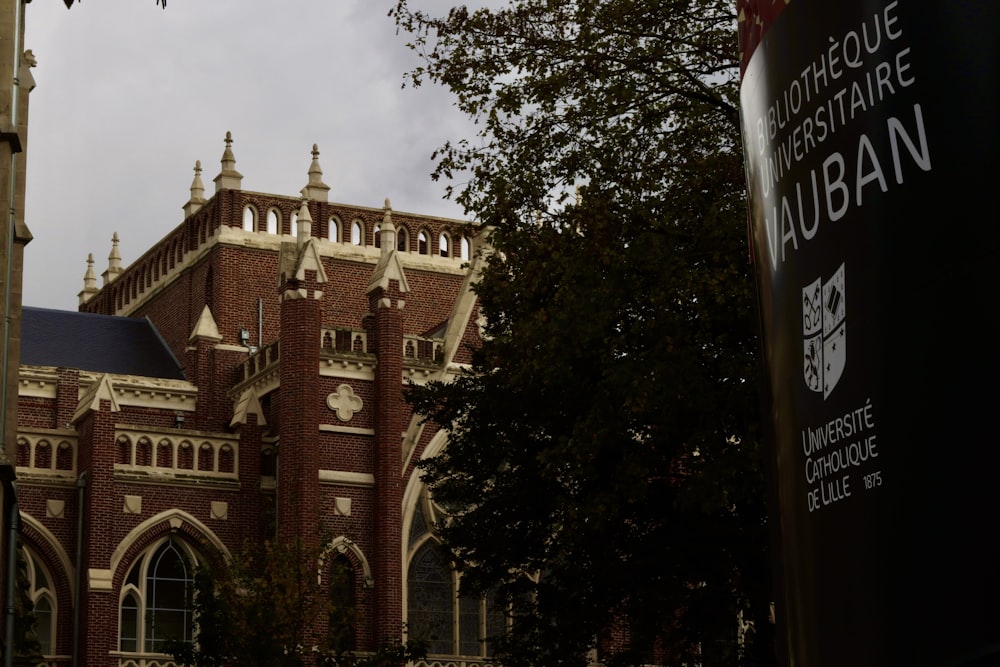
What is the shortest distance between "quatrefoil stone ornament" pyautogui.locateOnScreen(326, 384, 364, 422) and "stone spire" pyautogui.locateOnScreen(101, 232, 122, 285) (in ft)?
55.5

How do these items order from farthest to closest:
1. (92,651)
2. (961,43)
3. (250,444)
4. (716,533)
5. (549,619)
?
1. (250,444)
2. (92,651)
3. (549,619)
4. (716,533)
5. (961,43)

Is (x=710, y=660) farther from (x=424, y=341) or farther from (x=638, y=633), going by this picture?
(x=424, y=341)

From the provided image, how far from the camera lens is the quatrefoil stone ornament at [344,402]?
3703 centimetres

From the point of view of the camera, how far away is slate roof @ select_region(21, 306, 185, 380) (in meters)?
43.2

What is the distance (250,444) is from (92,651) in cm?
569

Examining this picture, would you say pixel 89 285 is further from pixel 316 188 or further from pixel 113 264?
pixel 316 188

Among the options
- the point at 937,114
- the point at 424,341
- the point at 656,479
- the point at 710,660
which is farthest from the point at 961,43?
the point at 424,341

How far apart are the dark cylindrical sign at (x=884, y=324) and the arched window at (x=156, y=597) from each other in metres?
26.5

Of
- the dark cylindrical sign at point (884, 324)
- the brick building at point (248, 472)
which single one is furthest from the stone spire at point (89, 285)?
the dark cylindrical sign at point (884, 324)

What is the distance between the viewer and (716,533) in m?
22.2

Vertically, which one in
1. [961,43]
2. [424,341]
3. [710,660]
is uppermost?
[424,341]

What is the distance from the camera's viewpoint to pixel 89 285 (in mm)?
54312

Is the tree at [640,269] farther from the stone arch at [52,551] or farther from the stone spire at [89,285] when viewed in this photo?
the stone spire at [89,285]

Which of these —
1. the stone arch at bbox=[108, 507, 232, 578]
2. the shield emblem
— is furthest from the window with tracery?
the shield emblem
